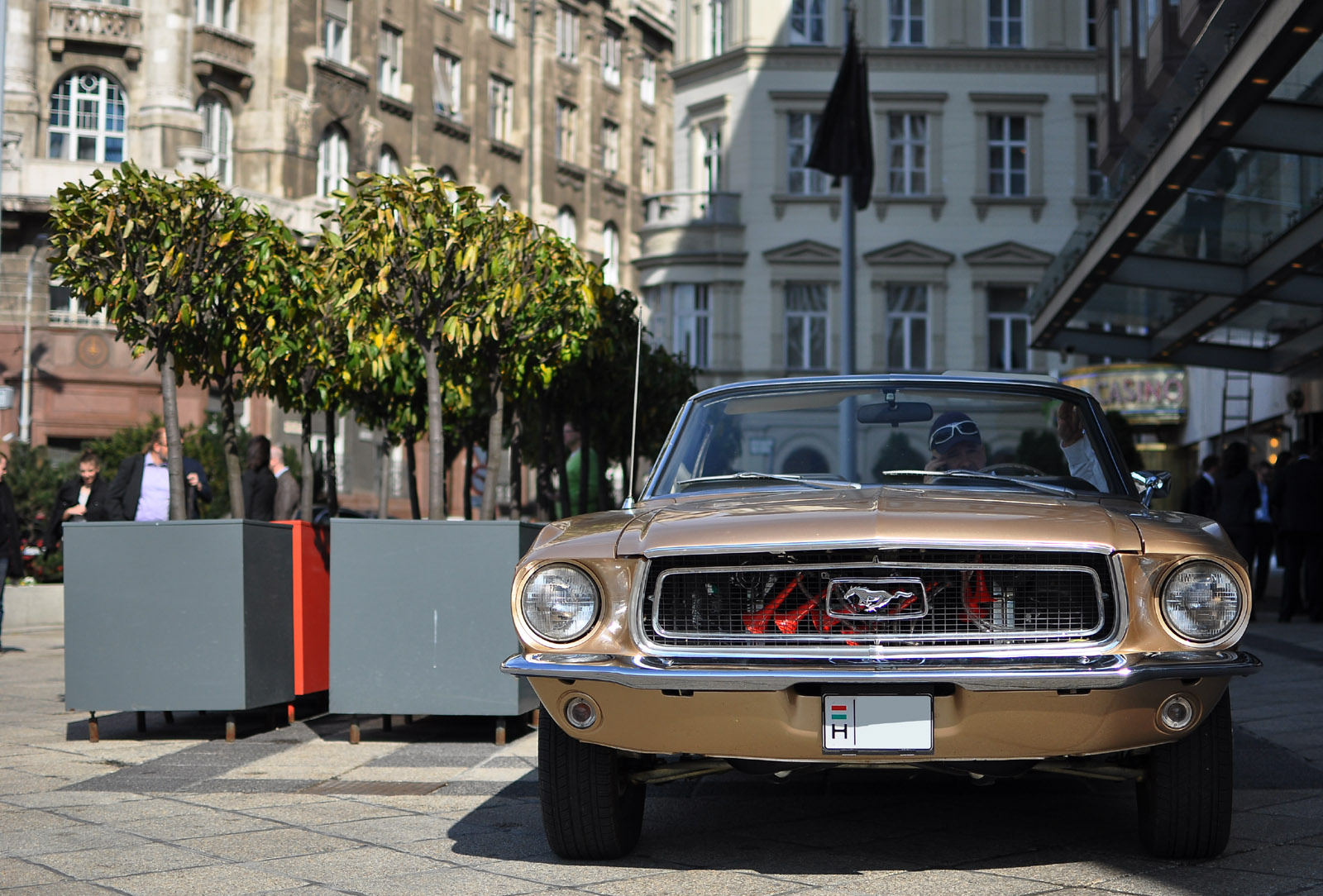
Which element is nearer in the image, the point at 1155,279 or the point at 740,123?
the point at 1155,279

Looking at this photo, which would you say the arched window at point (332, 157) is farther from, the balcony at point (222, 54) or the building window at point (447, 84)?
the building window at point (447, 84)

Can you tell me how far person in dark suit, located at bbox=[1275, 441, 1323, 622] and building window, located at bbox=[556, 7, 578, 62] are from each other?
135ft

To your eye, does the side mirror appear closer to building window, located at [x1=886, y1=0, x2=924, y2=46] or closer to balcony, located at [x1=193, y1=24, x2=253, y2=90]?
balcony, located at [x1=193, y1=24, x2=253, y2=90]

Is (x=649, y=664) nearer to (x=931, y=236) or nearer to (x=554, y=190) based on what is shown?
(x=931, y=236)

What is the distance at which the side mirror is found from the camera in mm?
5863

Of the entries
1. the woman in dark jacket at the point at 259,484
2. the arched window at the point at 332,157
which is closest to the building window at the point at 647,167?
the arched window at the point at 332,157

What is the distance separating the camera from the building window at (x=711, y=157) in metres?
43.2

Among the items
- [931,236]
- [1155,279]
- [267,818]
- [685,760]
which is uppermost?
[931,236]

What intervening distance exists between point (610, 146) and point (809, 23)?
53.9ft

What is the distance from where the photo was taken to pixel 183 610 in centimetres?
840

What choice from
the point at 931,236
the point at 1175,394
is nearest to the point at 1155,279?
the point at 931,236

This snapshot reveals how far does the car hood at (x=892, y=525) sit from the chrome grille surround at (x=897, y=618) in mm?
38

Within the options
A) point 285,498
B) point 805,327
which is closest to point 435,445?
point 285,498

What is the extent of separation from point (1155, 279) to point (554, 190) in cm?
3853
